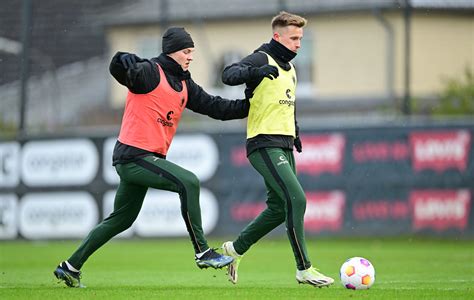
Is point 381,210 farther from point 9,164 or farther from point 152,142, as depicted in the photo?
point 152,142

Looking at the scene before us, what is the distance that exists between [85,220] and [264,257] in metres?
4.75

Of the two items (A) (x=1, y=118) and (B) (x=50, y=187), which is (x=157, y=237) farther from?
(A) (x=1, y=118)

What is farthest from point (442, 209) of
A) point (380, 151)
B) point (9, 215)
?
point (9, 215)

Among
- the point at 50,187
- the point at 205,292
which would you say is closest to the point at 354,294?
the point at 205,292

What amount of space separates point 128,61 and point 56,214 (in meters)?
9.81

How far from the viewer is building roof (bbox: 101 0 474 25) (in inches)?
698

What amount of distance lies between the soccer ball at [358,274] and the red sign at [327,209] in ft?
26.5

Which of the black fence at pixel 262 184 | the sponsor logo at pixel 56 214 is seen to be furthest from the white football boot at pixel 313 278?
the sponsor logo at pixel 56 214

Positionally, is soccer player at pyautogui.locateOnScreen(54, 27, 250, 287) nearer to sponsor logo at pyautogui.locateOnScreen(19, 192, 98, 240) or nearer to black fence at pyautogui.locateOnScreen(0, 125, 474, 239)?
black fence at pyautogui.locateOnScreen(0, 125, 474, 239)

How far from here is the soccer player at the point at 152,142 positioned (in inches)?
329

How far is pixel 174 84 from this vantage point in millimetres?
8656

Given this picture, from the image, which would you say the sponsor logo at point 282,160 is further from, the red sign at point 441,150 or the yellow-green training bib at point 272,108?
the red sign at point 441,150

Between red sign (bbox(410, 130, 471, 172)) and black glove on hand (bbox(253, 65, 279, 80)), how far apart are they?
27.0ft

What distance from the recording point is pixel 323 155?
54.7 feet
